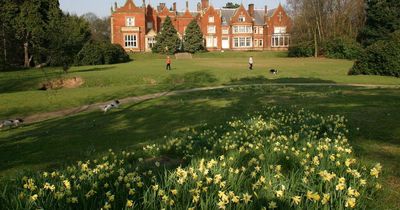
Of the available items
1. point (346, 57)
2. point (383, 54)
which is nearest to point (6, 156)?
point (383, 54)

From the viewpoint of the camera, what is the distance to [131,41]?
3371 inches

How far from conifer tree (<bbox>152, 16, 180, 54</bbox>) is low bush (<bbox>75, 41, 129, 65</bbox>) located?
56.7 feet

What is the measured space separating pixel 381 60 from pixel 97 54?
3983cm

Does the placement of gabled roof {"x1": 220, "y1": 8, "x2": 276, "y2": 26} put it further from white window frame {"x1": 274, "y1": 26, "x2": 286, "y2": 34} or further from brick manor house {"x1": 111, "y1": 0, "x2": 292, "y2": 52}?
white window frame {"x1": 274, "y1": 26, "x2": 286, "y2": 34}

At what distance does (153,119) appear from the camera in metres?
14.1

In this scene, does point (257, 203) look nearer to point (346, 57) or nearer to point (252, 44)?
point (346, 57)

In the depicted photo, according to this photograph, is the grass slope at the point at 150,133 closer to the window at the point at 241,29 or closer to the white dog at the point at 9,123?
the white dog at the point at 9,123

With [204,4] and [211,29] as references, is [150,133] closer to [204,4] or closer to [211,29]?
[211,29]

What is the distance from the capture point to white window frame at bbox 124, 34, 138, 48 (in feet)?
279

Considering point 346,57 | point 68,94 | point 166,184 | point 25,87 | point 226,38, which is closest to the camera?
point 166,184

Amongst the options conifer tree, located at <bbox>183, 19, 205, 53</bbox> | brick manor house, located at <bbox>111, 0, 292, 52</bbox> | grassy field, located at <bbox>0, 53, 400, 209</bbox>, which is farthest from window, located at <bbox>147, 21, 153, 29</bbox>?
grassy field, located at <bbox>0, 53, 400, 209</bbox>

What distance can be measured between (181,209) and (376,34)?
67909 millimetres

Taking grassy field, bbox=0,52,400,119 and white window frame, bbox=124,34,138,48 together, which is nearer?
grassy field, bbox=0,52,400,119

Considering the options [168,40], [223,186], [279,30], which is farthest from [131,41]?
[223,186]
